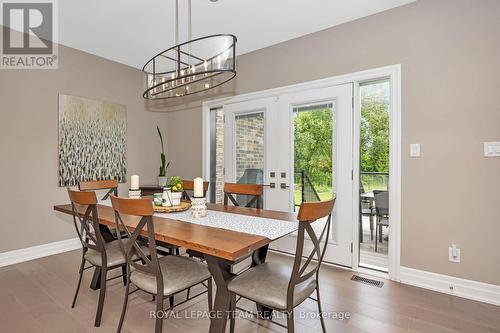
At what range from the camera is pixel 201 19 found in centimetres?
281

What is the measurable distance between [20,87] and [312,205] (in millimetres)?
3668

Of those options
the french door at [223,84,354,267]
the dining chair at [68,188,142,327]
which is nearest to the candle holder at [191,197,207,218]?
the dining chair at [68,188,142,327]

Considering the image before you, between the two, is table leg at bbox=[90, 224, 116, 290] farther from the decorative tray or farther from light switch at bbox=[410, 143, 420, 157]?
light switch at bbox=[410, 143, 420, 157]

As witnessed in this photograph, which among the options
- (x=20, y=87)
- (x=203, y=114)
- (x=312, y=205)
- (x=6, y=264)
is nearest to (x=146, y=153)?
(x=203, y=114)

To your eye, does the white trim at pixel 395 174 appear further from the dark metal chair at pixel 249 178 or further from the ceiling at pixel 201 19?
the dark metal chair at pixel 249 178

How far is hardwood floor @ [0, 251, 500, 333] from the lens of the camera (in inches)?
73.6

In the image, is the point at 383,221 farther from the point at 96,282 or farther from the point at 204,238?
the point at 96,282

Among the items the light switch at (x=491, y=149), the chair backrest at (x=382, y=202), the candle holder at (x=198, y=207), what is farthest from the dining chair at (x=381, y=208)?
the candle holder at (x=198, y=207)

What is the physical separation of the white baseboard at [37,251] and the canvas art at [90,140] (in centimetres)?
78

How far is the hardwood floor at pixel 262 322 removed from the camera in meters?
A: 1.87

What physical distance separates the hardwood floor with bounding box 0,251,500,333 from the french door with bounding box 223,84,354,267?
0.64 metres

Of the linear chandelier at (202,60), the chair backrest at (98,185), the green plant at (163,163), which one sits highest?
the linear chandelier at (202,60)

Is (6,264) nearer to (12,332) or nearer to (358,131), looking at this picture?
(12,332)

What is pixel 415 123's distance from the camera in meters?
2.50
